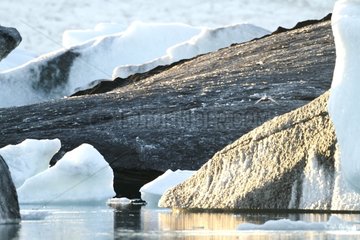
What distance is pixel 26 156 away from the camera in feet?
104

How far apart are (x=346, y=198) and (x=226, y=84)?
134 feet

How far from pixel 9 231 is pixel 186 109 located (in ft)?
136

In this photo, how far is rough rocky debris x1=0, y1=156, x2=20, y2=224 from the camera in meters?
14.1

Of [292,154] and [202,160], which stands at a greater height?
[202,160]

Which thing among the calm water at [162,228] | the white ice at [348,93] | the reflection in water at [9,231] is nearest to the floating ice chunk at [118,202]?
the calm water at [162,228]

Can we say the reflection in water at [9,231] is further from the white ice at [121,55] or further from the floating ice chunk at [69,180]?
the white ice at [121,55]

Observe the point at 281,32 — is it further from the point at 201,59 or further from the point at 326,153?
the point at 326,153

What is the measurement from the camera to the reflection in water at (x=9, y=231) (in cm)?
1139

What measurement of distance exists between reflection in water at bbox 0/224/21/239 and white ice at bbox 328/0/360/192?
5.44 metres

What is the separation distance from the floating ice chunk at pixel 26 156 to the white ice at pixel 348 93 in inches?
608

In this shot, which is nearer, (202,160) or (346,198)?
(346,198)

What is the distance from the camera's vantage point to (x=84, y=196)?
29484 mm

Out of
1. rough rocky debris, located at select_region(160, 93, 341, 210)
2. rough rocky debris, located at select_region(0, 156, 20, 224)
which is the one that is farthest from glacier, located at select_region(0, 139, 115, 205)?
rough rocky debris, located at select_region(0, 156, 20, 224)

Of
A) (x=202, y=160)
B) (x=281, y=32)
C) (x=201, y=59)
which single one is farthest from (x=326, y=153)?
(x=281, y=32)
